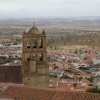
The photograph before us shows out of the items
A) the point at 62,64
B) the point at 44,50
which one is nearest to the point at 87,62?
the point at 62,64

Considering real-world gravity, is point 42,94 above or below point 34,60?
below

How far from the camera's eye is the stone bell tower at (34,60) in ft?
101

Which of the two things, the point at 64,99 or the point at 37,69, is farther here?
the point at 37,69

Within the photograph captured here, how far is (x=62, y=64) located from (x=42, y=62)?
42704 millimetres

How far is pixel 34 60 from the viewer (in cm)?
3091

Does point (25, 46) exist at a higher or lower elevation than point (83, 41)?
higher

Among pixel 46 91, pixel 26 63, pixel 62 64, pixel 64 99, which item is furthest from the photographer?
pixel 62 64

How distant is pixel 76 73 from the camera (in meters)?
62.9

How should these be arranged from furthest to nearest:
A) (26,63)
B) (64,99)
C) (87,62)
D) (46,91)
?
(87,62) < (26,63) < (46,91) < (64,99)

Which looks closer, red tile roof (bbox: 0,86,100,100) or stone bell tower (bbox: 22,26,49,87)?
red tile roof (bbox: 0,86,100,100)

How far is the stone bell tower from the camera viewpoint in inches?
1212

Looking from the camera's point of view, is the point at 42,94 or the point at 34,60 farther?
the point at 34,60

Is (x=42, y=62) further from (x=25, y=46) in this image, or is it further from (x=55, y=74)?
(x=55, y=74)

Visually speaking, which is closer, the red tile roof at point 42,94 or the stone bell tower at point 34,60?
the red tile roof at point 42,94
